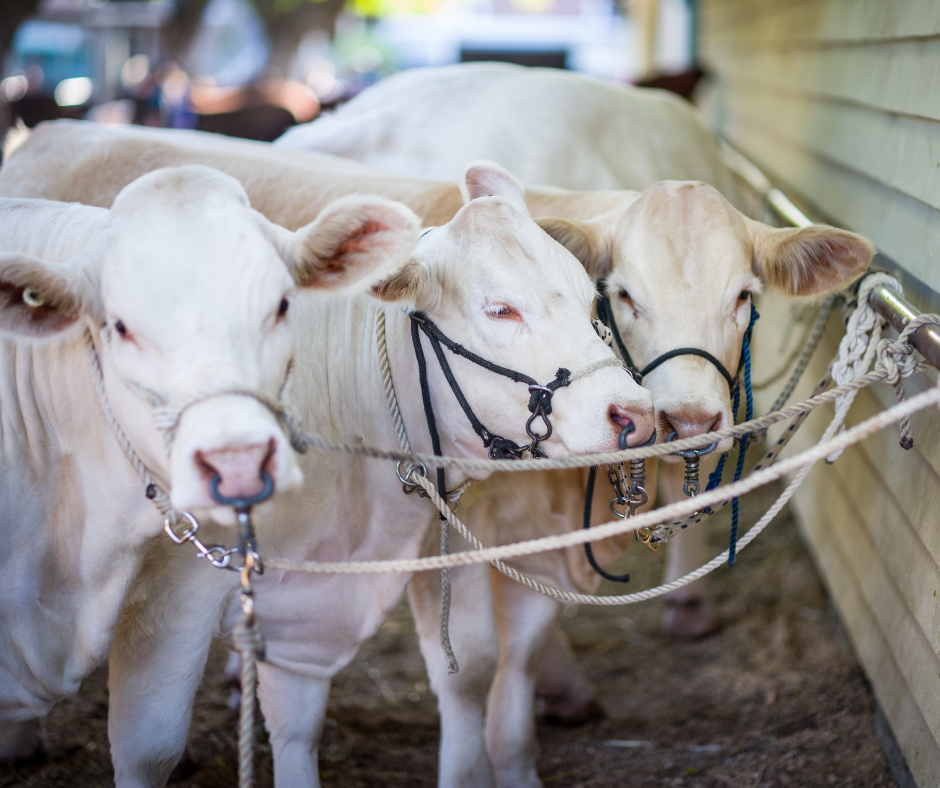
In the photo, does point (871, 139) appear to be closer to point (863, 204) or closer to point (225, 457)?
point (863, 204)

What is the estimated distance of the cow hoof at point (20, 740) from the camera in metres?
3.07

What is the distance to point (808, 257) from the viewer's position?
2.80m

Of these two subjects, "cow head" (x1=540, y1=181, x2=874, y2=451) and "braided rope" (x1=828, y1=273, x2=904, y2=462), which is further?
"braided rope" (x1=828, y1=273, x2=904, y2=462)

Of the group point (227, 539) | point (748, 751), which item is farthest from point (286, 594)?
point (748, 751)

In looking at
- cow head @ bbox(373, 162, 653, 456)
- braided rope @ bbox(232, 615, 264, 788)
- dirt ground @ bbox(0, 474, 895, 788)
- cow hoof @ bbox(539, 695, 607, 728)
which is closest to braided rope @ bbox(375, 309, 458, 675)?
cow head @ bbox(373, 162, 653, 456)

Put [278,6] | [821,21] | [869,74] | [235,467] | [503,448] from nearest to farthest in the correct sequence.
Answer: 1. [235,467]
2. [503,448]
3. [869,74]
4. [821,21]
5. [278,6]

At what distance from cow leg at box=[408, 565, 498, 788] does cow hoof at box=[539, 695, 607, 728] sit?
0.80 meters

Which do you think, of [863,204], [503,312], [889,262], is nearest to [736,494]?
[503,312]

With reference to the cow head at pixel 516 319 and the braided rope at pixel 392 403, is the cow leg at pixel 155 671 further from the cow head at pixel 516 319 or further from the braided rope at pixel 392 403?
the cow head at pixel 516 319

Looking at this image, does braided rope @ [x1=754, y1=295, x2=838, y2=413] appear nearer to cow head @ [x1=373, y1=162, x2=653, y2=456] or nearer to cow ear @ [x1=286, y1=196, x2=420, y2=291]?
cow head @ [x1=373, y1=162, x2=653, y2=456]

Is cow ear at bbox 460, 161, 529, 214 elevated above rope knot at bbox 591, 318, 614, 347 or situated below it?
above

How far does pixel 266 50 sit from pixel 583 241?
29.1 metres

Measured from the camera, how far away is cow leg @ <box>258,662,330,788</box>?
276 centimetres

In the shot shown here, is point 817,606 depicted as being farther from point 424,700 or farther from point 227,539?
point 227,539
